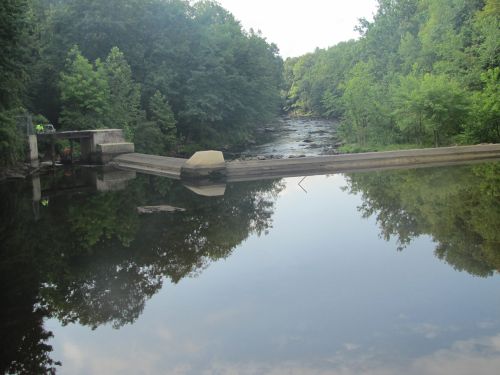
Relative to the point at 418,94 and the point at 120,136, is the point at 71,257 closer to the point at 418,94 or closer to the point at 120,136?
the point at 120,136

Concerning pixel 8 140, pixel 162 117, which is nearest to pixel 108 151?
pixel 8 140

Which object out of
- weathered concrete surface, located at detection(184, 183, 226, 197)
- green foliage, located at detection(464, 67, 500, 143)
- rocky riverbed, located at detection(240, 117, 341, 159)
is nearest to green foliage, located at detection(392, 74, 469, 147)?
green foliage, located at detection(464, 67, 500, 143)

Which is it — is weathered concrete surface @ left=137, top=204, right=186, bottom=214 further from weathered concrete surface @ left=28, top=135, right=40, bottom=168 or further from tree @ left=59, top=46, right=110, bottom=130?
tree @ left=59, top=46, right=110, bottom=130

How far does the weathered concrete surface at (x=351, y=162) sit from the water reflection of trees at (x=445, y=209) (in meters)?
2.43

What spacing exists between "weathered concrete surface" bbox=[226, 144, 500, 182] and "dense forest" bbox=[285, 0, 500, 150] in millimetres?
4373

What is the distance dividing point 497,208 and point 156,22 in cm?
3185

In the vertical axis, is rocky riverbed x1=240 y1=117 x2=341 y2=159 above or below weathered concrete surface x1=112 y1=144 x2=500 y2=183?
below

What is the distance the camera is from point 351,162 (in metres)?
21.7

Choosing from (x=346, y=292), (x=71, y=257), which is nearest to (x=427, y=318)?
(x=346, y=292)

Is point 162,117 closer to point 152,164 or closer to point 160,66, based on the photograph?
point 160,66

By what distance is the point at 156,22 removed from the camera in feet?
127

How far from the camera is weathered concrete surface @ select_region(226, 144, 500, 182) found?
20781 millimetres

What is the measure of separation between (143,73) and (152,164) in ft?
52.4

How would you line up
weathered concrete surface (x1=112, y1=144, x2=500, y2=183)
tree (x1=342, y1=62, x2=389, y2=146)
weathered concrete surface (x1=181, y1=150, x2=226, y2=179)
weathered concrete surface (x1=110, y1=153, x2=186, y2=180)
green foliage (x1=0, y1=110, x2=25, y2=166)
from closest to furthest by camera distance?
green foliage (x1=0, y1=110, x2=25, y2=166) → weathered concrete surface (x1=181, y1=150, x2=226, y2=179) → weathered concrete surface (x1=112, y1=144, x2=500, y2=183) → weathered concrete surface (x1=110, y1=153, x2=186, y2=180) → tree (x1=342, y1=62, x2=389, y2=146)
